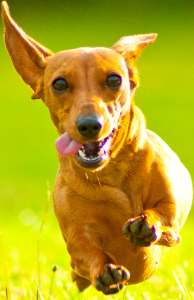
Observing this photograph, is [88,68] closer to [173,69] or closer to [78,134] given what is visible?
[78,134]

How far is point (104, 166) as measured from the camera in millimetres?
3758

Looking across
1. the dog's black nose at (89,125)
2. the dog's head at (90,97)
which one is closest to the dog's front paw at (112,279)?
the dog's head at (90,97)

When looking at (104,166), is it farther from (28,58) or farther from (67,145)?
(28,58)

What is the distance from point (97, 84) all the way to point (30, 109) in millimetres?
19914

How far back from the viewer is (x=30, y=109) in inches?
923

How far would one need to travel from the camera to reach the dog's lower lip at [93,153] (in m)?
3.61

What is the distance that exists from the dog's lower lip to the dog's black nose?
0.17 metres

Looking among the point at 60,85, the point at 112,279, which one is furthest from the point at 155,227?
the point at 60,85

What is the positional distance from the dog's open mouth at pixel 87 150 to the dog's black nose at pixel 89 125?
0.13 meters

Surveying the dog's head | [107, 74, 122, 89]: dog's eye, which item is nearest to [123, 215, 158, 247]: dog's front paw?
the dog's head

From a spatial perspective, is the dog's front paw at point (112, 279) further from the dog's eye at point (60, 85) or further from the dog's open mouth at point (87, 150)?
the dog's eye at point (60, 85)

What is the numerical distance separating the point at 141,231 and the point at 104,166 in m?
0.50

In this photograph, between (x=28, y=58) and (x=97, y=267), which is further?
(x=28, y=58)

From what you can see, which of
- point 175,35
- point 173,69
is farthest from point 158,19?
point 173,69
